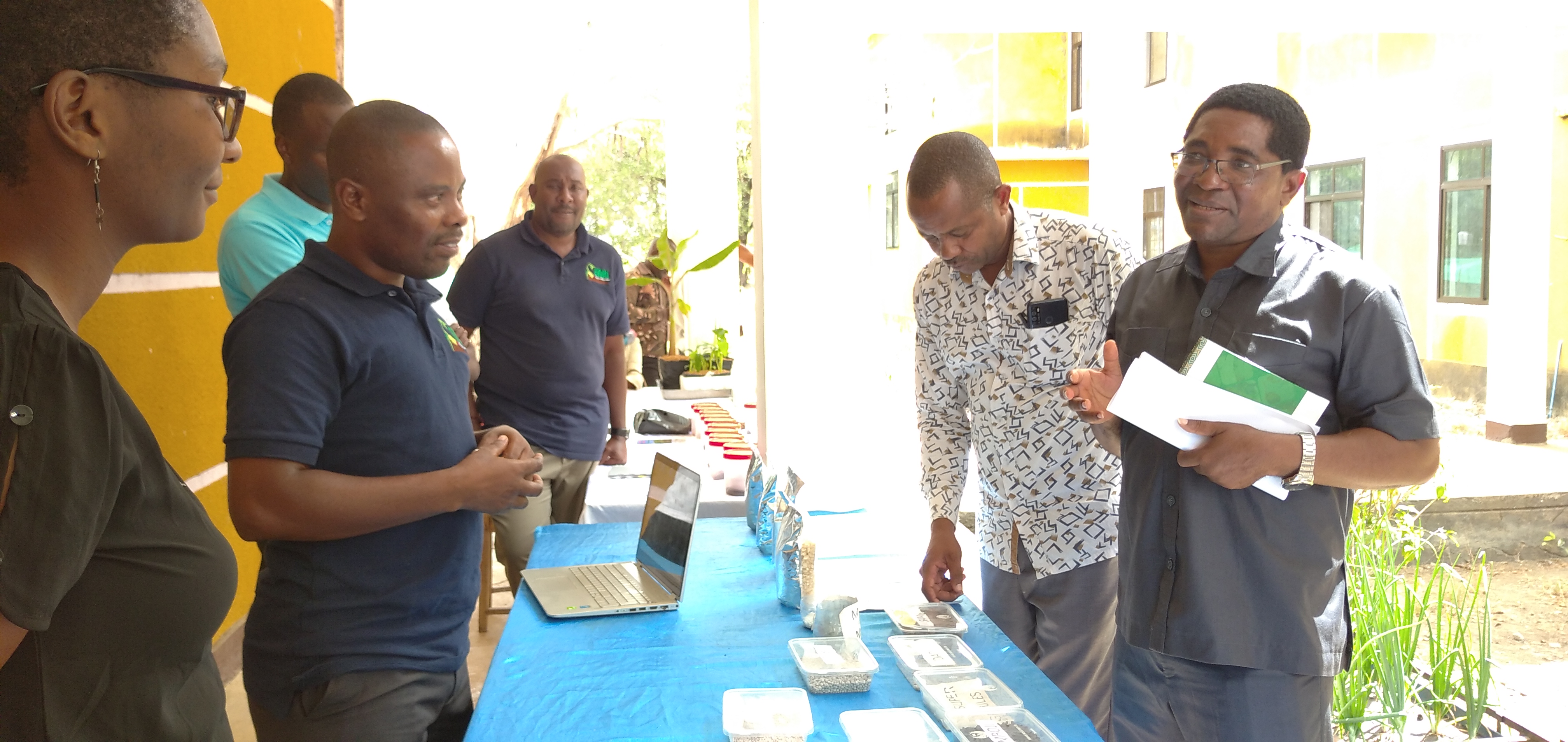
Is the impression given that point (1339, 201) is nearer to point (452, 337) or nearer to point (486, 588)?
point (486, 588)

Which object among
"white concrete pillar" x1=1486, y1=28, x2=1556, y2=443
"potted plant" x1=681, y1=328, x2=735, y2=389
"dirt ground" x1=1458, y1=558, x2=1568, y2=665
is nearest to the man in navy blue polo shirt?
"dirt ground" x1=1458, y1=558, x2=1568, y2=665

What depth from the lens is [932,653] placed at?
1.61 meters

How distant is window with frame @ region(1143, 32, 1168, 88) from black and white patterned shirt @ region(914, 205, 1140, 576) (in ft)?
28.1

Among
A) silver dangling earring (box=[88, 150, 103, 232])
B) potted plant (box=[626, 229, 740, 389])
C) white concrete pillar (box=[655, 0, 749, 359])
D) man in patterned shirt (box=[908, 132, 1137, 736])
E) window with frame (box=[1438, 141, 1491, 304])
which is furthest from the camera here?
white concrete pillar (box=[655, 0, 749, 359])

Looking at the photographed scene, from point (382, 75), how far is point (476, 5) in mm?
2707

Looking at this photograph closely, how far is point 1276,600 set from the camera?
→ 1.58m

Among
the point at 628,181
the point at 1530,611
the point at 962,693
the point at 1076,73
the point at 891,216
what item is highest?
the point at 1076,73

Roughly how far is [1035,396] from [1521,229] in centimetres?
415

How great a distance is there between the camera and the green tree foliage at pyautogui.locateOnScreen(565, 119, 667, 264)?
56.6ft

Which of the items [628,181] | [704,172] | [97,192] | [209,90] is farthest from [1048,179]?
[97,192]

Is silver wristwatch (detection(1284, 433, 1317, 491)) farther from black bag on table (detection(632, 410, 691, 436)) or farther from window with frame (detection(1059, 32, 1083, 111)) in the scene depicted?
window with frame (detection(1059, 32, 1083, 111))

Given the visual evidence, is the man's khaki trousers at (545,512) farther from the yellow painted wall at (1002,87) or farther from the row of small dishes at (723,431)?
the yellow painted wall at (1002,87)

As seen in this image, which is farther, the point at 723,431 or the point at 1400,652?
the point at 723,431

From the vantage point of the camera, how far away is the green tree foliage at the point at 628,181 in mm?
17250
